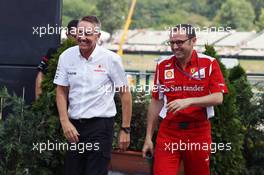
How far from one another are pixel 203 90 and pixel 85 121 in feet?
3.06

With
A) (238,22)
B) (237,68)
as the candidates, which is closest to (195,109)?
(237,68)

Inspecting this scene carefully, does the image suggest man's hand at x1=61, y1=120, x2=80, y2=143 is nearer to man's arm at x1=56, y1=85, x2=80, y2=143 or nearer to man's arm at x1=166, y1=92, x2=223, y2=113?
man's arm at x1=56, y1=85, x2=80, y2=143

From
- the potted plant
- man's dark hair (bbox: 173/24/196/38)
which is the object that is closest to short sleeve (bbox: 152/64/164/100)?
man's dark hair (bbox: 173/24/196/38)

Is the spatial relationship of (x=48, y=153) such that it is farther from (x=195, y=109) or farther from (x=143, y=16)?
(x=143, y=16)

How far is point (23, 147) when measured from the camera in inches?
189

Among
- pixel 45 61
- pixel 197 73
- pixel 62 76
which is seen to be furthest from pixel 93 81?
pixel 45 61

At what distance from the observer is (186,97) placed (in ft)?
13.7

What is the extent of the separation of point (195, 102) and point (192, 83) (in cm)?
24

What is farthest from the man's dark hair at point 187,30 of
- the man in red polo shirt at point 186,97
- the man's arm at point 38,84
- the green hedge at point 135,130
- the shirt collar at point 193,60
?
the man's arm at point 38,84

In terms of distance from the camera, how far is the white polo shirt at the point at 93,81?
418cm

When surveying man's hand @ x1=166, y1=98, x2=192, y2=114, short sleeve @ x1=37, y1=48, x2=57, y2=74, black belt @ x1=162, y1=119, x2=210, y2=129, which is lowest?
black belt @ x1=162, y1=119, x2=210, y2=129

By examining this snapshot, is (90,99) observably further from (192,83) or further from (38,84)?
(38,84)

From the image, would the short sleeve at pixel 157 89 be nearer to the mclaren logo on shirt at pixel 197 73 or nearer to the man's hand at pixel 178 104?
the mclaren logo on shirt at pixel 197 73

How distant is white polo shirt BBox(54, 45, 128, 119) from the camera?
418 cm
